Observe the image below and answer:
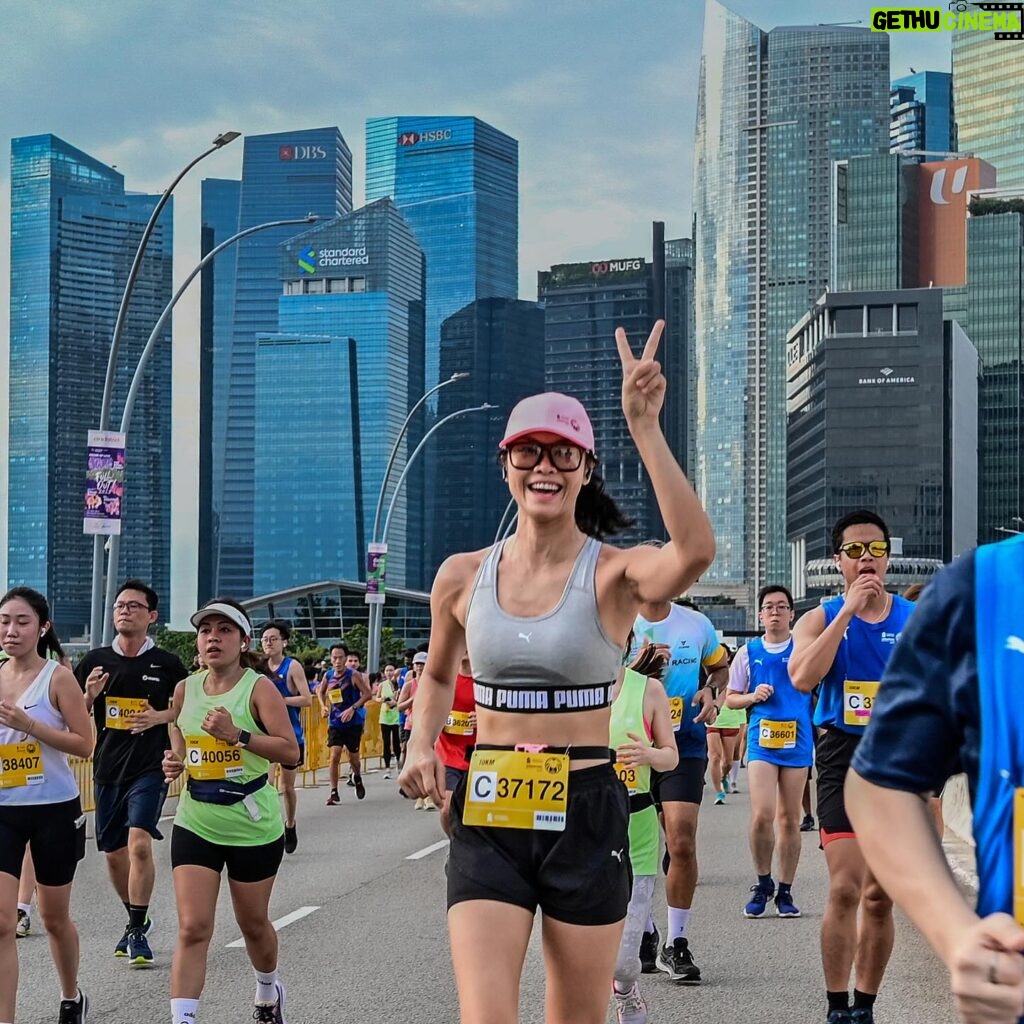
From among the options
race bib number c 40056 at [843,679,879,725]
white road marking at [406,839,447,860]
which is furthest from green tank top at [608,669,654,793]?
white road marking at [406,839,447,860]

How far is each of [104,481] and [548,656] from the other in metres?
19.2

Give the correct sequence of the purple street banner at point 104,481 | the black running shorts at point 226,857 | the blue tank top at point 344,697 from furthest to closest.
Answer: the purple street banner at point 104,481 < the blue tank top at point 344,697 < the black running shorts at point 226,857

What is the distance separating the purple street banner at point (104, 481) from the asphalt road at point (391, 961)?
8.10m

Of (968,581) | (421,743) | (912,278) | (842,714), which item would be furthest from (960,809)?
(912,278)

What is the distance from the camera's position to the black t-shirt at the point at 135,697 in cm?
980

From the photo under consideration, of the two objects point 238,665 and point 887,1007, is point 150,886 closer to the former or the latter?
point 238,665

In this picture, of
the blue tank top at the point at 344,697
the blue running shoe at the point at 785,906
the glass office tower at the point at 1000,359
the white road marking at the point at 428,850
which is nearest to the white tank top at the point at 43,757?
the blue running shoe at the point at 785,906

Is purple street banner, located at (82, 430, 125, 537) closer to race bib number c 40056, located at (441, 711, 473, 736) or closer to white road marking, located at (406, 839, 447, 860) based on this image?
white road marking, located at (406, 839, 447, 860)

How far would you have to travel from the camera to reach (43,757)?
23.9ft

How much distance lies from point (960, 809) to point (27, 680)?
10.5 meters

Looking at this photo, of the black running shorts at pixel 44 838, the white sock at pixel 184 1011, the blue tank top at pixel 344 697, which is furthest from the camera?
the blue tank top at pixel 344 697

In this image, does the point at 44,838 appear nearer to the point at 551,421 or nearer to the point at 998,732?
the point at 551,421

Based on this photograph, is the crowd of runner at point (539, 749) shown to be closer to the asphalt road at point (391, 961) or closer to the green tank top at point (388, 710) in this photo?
the asphalt road at point (391, 961)

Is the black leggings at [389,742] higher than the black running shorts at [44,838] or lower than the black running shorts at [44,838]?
lower
